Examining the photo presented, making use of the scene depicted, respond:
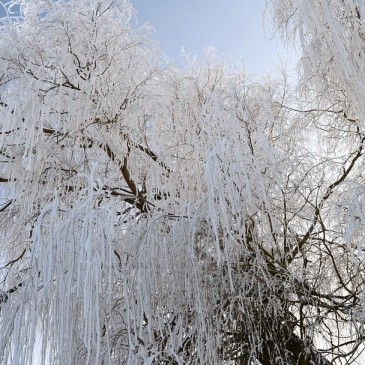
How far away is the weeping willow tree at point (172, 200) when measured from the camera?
6.36 feet

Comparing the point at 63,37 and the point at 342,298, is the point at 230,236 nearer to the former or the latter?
the point at 342,298

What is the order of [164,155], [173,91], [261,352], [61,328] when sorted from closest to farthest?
[61,328]
[261,352]
[164,155]
[173,91]

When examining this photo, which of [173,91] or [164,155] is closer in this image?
[164,155]

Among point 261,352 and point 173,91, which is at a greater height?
point 173,91

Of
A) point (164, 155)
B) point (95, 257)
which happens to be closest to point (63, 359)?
point (95, 257)

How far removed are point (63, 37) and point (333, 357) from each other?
7.02 ft

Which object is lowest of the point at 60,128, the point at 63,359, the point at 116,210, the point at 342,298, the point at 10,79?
the point at 63,359

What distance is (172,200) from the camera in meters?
2.53

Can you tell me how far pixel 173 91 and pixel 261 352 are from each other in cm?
164

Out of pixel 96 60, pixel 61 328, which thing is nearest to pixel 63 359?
pixel 61 328

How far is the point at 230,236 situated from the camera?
76.4 inches

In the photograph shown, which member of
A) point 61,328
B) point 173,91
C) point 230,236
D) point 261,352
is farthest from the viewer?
point 173,91

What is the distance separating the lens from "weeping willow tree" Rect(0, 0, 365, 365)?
6.36 ft

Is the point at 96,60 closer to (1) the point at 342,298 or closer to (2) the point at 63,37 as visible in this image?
(2) the point at 63,37
